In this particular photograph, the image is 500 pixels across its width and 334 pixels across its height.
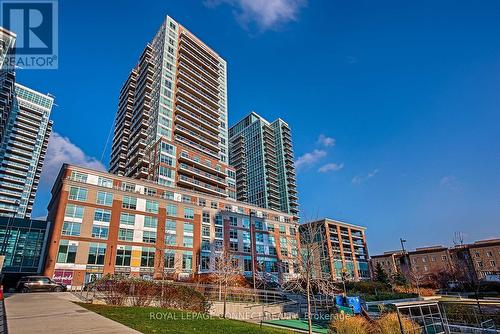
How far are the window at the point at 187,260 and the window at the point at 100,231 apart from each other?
13.5 meters

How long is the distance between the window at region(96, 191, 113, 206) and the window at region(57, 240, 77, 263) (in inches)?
297

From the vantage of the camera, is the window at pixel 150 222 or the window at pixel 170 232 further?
the window at pixel 170 232

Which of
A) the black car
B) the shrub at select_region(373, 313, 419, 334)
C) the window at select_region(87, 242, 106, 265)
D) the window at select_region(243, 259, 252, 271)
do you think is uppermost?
the window at select_region(87, 242, 106, 265)

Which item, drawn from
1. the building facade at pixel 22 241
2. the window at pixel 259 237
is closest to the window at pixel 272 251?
the window at pixel 259 237

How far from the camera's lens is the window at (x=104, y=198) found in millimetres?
46406

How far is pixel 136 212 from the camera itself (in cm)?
4928

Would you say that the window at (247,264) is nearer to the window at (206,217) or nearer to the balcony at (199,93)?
the window at (206,217)

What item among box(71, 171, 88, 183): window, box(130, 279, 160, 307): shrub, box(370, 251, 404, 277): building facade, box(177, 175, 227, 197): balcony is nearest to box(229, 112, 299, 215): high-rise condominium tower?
box(370, 251, 404, 277): building facade

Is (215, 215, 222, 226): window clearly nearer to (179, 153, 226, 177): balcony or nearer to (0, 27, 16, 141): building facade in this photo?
(179, 153, 226, 177): balcony

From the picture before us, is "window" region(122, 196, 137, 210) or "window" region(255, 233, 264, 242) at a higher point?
"window" region(122, 196, 137, 210)

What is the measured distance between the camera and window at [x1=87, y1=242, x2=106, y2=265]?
4238cm


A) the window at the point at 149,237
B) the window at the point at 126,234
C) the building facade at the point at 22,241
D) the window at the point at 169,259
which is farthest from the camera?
the window at the point at 169,259

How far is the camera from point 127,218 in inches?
1889

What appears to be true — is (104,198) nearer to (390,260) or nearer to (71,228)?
(71,228)
